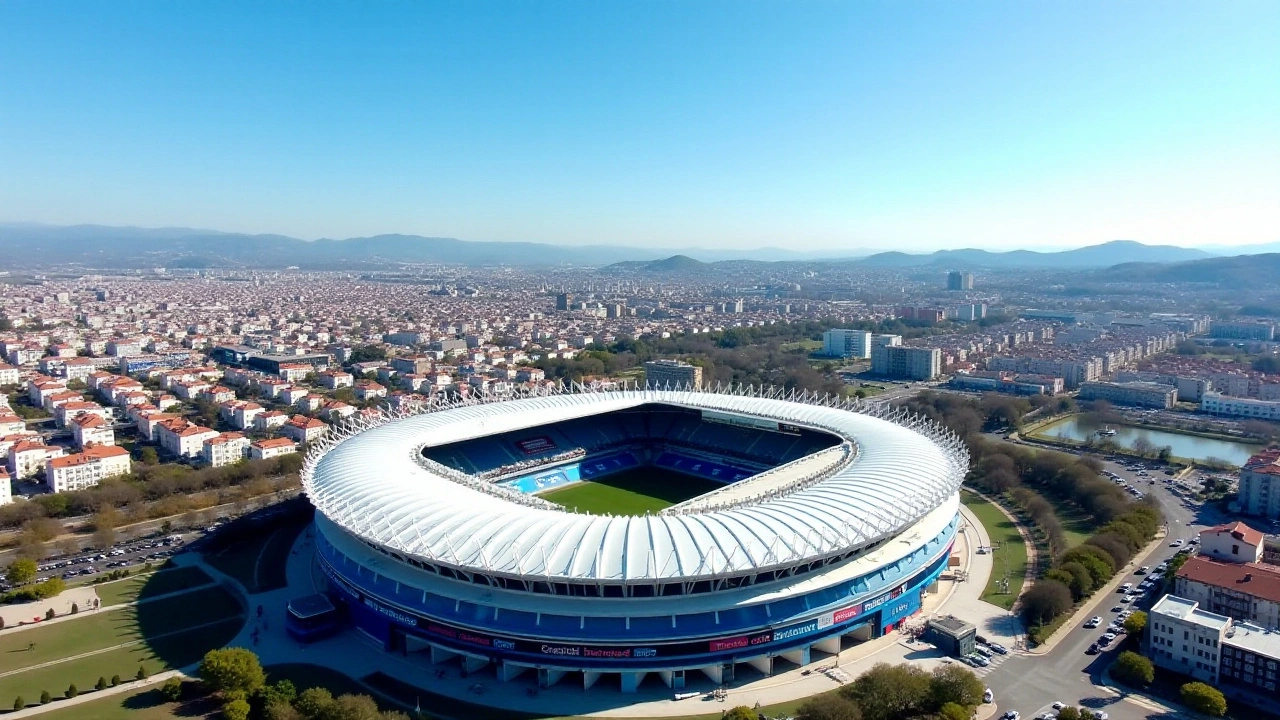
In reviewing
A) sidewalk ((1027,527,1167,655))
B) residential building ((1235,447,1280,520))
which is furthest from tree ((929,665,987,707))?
residential building ((1235,447,1280,520))

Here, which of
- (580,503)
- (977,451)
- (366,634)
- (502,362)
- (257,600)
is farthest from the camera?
(502,362)

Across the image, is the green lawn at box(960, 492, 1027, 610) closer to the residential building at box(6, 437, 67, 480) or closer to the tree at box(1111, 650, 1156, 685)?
the tree at box(1111, 650, 1156, 685)

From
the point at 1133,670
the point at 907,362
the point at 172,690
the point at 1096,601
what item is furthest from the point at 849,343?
the point at 172,690

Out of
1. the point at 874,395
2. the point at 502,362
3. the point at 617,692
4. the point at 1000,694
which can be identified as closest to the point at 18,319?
the point at 502,362

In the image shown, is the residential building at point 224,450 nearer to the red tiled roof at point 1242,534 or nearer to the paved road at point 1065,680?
the paved road at point 1065,680

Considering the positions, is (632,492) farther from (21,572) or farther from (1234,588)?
(21,572)

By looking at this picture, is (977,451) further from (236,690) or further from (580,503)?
(236,690)

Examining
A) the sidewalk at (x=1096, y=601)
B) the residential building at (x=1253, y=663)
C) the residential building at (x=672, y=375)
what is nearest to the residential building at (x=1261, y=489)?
the sidewalk at (x=1096, y=601)
